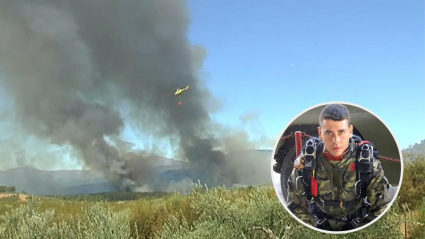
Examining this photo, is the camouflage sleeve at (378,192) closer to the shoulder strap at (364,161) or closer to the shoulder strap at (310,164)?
the shoulder strap at (364,161)

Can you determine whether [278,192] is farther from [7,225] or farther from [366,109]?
[7,225]

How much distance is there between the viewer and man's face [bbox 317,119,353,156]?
3086 millimetres

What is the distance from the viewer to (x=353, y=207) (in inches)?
129

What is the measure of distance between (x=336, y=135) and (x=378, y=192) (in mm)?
639

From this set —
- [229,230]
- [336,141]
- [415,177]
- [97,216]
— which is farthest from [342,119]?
[415,177]

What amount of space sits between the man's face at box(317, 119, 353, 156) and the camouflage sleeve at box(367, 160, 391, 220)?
0.33 m

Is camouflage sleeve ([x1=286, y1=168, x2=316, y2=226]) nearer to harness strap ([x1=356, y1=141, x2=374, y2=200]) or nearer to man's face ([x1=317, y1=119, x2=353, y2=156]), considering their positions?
man's face ([x1=317, y1=119, x2=353, y2=156])

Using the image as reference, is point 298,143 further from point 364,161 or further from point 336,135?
point 364,161

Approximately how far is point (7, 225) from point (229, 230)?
3.65 metres

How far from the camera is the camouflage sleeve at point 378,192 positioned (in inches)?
126

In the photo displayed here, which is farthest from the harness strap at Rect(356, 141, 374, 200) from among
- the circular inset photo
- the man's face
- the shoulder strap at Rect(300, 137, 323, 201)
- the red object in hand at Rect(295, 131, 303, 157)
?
the red object in hand at Rect(295, 131, 303, 157)

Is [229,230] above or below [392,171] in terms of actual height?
below

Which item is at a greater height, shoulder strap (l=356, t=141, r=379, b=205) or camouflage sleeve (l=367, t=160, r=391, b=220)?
shoulder strap (l=356, t=141, r=379, b=205)

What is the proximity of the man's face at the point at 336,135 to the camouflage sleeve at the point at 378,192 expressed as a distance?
1.09ft
